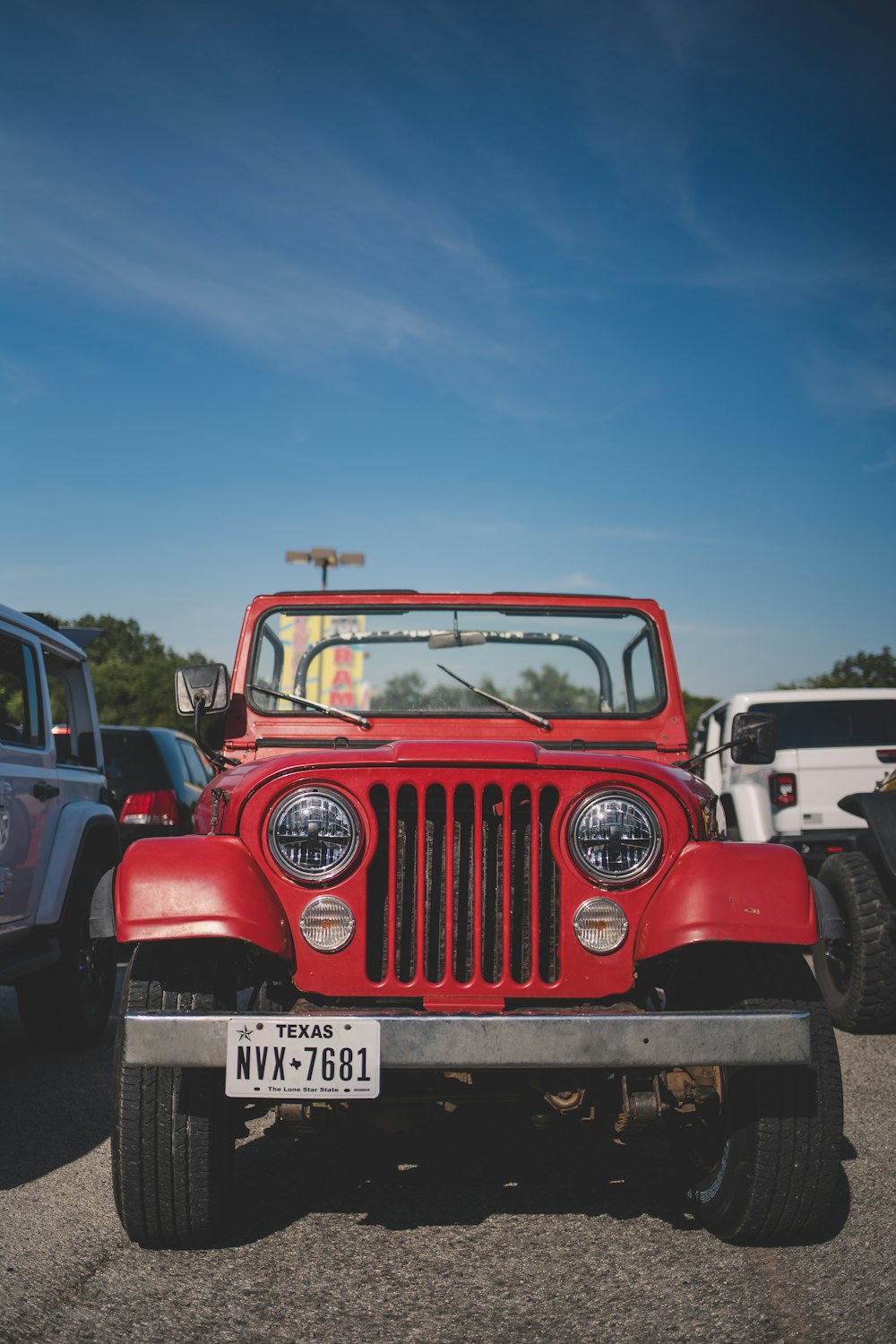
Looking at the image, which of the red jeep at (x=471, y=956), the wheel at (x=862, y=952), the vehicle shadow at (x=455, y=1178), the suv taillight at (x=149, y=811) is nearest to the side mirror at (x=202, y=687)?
the red jeep at (x=471, y=956)

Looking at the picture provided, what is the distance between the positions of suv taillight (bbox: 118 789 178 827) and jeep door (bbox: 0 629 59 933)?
3.48m

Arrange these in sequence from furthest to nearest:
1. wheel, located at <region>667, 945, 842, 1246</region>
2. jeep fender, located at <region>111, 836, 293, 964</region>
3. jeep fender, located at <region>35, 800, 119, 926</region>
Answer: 1. jeep fender, located at <region>35, 800, 119, 926</region>
2. wheel, located at <region>667, 945, 842, 1246</region>
3. jeep fender, located at <region>111, 836, 293, 964</region>

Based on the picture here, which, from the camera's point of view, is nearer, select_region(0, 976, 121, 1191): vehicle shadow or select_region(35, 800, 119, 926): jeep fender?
select_region(0, 976, 121, 1191): vehicle shadow

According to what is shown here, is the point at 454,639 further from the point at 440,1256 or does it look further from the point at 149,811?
the point at 149,811

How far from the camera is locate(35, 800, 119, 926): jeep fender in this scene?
523 centimetres

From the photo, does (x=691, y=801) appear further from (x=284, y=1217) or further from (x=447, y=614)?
(x=447, y=614)

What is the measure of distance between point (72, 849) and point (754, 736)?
10.2 ft

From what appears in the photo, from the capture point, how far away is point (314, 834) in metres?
3.19

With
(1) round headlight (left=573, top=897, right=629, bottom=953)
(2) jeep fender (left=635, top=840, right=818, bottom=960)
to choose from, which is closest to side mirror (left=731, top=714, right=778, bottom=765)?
(2) jeep fender (left=635, top=840, right=818, bottom=960)

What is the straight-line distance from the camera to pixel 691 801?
3299mm

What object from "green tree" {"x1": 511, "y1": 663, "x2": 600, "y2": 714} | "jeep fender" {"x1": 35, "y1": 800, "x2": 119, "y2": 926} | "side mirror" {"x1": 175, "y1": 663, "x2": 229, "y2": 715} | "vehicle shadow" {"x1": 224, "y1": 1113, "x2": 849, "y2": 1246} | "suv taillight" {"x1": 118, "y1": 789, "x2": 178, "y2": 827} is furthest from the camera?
"suv taillight" {"x1": 118, "y1": 789, "x2": 178, "y2": 827}

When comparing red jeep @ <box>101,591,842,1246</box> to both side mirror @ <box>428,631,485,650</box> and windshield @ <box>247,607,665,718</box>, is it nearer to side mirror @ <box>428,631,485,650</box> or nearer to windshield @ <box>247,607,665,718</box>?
windshield @ <box>247,607,665,718</box>

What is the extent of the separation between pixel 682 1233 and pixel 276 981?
136cm

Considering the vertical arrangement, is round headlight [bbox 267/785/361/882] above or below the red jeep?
above
